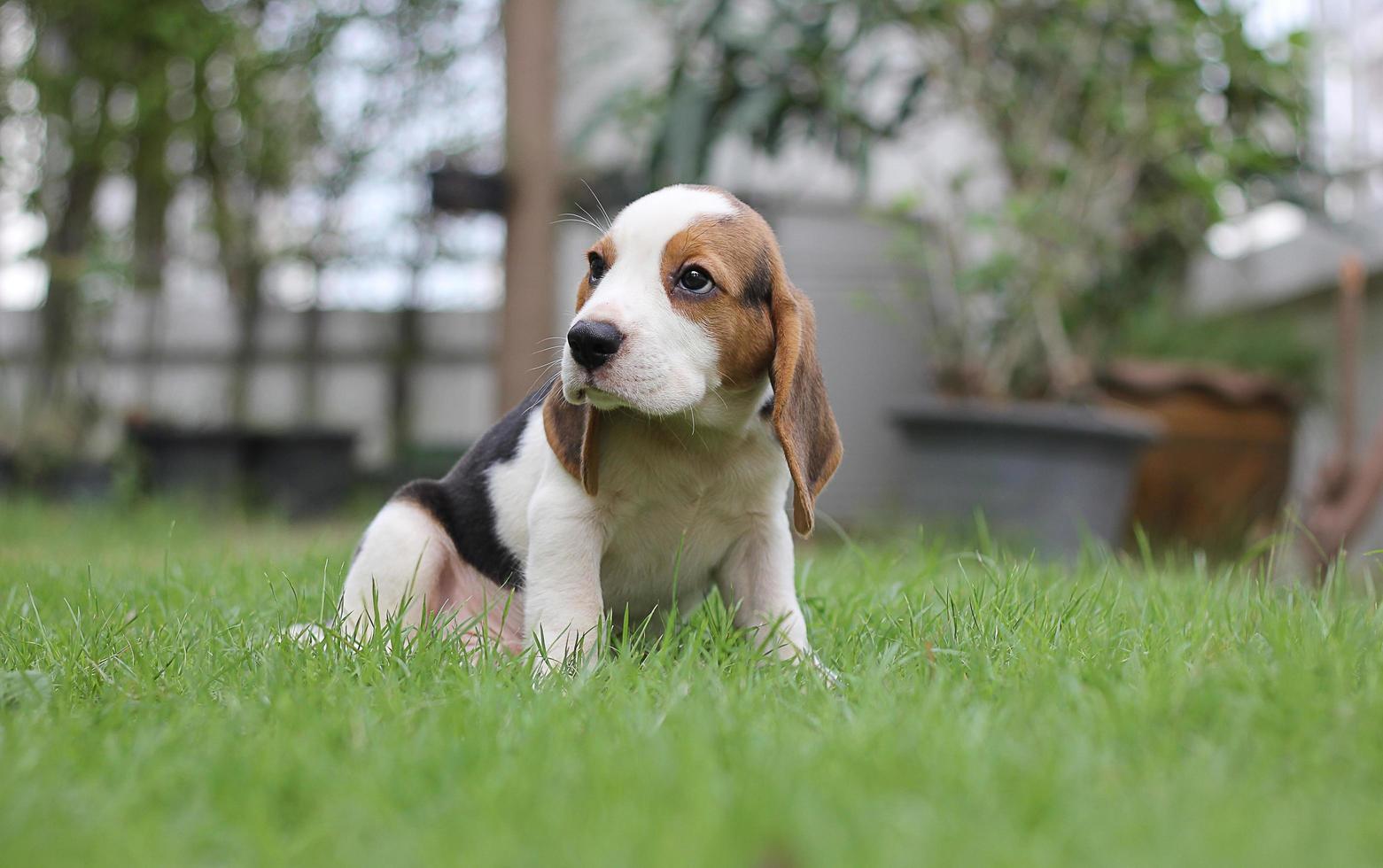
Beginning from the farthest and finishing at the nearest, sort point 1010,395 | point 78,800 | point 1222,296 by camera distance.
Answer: point 1222,296 < point 1010,395 < point 78,800

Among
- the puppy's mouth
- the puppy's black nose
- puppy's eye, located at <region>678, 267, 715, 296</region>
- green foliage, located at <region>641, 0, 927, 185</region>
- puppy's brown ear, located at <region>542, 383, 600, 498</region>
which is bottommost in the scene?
puppy's brown ear, located at <region>542, 383, 600, 498</region>

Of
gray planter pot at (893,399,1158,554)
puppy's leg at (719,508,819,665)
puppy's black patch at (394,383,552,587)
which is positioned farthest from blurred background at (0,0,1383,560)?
puppy's black patch at (394,383,552,587)

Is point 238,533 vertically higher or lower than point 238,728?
lower

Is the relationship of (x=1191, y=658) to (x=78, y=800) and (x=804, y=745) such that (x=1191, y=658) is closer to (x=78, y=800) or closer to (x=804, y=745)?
(x=804, y=745)

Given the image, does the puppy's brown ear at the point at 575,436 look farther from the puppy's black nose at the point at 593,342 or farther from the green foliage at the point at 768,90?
the green foliage at the point at 768,90

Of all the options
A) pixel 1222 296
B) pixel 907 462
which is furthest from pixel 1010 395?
pixel 1222 296

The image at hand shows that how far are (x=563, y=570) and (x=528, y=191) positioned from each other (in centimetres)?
434

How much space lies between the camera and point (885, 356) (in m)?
7.77

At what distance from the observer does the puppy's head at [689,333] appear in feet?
7.48

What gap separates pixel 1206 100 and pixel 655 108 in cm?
297

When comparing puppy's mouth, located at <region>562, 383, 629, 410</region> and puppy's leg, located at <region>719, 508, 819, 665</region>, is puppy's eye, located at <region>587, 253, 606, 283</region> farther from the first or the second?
puppy's leg, located at <region>719, 508, 819, 665</region>

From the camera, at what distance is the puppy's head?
228cm

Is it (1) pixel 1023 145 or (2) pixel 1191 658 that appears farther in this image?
(1) pixel 1023 145

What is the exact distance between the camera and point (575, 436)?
2504mm
